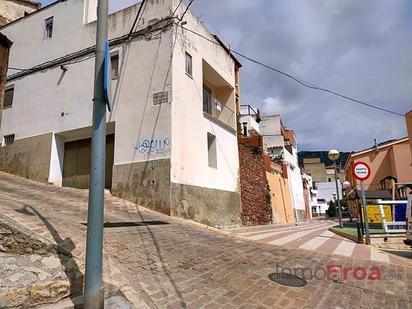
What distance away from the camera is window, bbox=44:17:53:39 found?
15017mm

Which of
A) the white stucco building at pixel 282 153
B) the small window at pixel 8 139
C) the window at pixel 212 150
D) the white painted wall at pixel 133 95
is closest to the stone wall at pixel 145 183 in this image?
the white painted wall at pixel 133 95

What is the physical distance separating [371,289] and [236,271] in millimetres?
2023

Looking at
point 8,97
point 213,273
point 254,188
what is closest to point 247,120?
point 254,188

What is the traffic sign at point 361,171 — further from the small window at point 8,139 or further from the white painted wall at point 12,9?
the white painted wall at point 12,9

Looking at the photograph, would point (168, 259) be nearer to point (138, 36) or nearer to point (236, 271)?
point (236, 271)

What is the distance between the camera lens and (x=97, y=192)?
3016 millimetres

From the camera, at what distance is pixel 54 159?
13148 millimetres

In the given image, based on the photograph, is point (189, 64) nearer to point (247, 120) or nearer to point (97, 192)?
point (97, 192)

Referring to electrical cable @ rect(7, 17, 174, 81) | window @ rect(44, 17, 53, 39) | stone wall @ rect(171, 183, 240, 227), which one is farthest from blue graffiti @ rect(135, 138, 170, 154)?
window @ rect(44, 17, 53, 39)

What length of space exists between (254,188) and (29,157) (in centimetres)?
1151

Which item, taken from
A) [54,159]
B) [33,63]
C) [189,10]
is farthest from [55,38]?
[189,10]

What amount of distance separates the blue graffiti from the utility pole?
698cm

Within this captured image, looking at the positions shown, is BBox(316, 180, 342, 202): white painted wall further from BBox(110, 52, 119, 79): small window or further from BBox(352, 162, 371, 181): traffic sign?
BBox(110, 52, 119, 79): small window

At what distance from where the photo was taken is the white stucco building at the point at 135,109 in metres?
10.6
